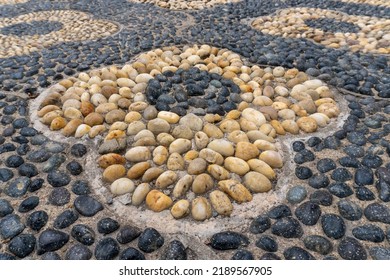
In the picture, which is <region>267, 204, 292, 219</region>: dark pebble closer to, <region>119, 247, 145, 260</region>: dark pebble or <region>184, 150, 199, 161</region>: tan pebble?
<region>184, 150, 199, 161</region>: tan pebble

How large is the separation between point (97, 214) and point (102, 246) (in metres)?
0.26

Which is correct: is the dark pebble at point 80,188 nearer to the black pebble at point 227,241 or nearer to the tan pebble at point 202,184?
the tan pebble at point 202,184

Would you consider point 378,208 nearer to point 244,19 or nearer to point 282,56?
point 282,56

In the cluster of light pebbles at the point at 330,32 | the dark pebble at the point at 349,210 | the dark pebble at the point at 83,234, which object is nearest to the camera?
the dark pebble at the point at 83,234

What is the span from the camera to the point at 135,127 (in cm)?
250

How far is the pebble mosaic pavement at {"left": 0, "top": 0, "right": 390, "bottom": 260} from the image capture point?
177 centimetres

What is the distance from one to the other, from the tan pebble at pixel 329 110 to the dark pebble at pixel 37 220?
2237mm

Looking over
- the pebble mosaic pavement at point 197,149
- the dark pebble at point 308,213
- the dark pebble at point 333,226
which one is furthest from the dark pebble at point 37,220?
the dark pebble at point 333,226

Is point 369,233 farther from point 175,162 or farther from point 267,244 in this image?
point 175,162

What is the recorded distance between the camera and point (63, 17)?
18.8 feet

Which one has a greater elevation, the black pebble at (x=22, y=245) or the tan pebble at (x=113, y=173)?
the tan pebble at (x=113, y=173)

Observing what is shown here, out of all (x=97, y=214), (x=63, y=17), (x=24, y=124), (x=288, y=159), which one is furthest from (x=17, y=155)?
(x=63, y=17)

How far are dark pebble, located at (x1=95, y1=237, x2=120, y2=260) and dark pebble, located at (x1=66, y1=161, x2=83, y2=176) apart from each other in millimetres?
627

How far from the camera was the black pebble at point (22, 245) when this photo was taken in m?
1.71
